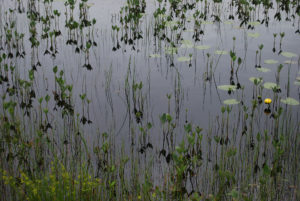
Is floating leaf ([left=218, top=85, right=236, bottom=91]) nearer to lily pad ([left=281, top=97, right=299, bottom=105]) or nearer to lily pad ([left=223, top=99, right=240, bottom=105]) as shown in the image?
lily pad ([left=223, top=99, right=240, bottom=105])

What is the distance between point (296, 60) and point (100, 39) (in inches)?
106

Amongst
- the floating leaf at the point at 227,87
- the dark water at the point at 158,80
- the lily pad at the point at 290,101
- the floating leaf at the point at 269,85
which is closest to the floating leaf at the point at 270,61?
the dark water at the point at 158,80

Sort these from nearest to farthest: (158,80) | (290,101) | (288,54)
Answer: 1. (290,101)
2. (158,80)
3. (288,54)

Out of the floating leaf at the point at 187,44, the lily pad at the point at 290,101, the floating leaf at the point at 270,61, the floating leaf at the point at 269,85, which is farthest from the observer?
the floating leaf at the point at 187,44

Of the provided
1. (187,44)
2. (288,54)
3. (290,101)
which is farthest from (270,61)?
(187,44)

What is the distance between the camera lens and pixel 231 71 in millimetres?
4145

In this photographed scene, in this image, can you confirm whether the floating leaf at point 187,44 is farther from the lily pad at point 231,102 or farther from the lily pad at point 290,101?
the lily pad at point 290,101

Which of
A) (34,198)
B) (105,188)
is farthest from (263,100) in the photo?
(34,198)

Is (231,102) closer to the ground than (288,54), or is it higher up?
closer to the ground

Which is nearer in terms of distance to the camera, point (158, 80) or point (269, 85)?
point (269, 85)

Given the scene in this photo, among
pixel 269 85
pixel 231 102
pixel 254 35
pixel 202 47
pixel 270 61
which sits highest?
pixel 254 35

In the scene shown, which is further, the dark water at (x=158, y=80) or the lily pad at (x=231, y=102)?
the lily pad at (x=231, y=102)

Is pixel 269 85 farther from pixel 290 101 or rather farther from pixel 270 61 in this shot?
pixel 270 61

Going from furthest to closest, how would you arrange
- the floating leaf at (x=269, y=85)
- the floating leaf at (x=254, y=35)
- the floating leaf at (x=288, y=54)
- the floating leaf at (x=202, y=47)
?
the floating leaf at (x=254, y=35)
the floating leaf at (x=202, y=47)
the floating leaf at (x=288, y=54)
the floating leaf at (x=269, y=85)
